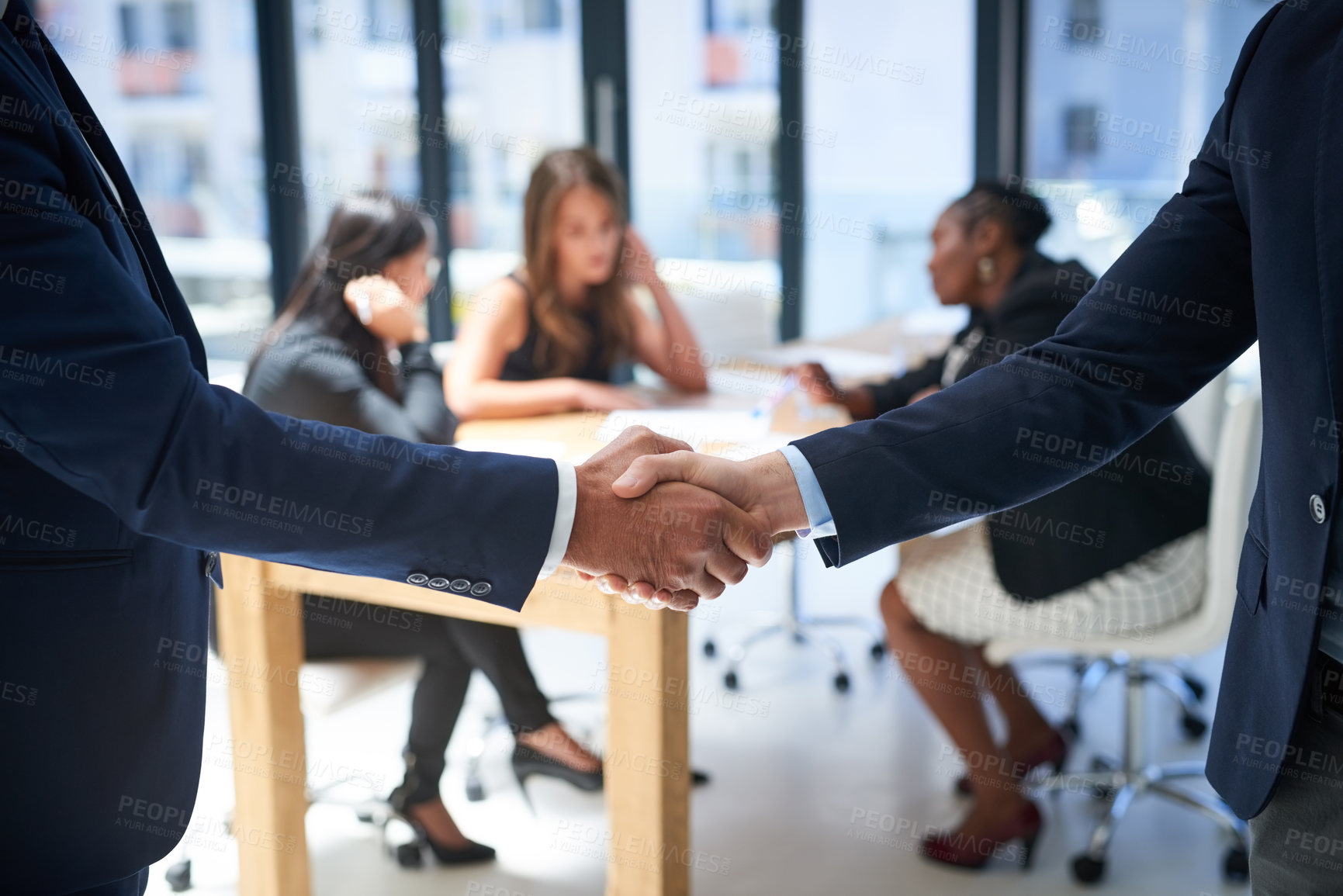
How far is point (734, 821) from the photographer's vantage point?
2.74 meters

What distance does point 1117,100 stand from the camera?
5.66 metres

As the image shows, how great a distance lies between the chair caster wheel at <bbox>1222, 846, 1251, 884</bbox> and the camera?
8.04ft

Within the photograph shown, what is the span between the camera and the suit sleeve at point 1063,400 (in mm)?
1277

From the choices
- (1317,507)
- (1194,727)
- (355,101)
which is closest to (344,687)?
(1317,507)

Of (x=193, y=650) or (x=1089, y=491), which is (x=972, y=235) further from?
(x=193, y=650)

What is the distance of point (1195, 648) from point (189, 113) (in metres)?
5.06

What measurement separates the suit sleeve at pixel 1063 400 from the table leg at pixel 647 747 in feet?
1.51

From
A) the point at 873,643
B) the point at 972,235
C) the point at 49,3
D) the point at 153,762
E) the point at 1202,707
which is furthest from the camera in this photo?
the point at 49,3

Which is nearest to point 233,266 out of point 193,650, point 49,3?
point 49,3

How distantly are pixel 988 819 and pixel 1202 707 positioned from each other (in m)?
1.10

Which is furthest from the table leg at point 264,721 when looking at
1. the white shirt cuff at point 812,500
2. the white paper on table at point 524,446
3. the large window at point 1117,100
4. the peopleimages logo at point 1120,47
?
the peopleimages logo at point 1120,47

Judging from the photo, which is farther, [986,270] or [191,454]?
[986,270]

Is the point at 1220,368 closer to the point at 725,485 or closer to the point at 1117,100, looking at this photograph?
the point at 725,485

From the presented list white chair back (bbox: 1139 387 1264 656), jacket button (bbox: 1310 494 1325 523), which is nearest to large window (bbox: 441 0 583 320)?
white chair back (bbox: 1139 387 1264 656)
